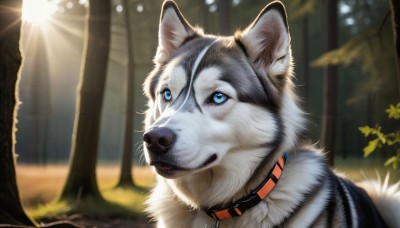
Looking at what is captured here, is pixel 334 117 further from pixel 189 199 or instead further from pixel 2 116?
pixel 189 199

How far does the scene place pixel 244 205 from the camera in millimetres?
3461

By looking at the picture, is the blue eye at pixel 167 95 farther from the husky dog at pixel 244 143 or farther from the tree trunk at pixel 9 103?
the tree trunk at pixel 9 103

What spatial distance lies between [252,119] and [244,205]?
0.63m

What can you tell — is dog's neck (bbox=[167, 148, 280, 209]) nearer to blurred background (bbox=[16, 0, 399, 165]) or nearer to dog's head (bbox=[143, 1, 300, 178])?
dog's head (bbox=[143, 1, 300, 178])

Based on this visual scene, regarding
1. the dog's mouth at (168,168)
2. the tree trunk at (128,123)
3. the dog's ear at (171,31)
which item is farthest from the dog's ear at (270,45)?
the tree trunk at (128,123)

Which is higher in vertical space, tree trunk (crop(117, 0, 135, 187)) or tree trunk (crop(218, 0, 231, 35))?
tree trunk (crop(218, 0, 231, 35))

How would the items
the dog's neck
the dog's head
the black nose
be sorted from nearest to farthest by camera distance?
the black nose, the dog's head, the dog's neck

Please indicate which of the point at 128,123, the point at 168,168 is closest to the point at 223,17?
the point at 128,123

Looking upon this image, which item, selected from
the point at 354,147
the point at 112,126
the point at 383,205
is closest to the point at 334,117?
the point at 383,205

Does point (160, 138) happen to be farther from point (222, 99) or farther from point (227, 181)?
point (227, 181)

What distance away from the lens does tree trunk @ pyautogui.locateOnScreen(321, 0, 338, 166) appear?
499 inches

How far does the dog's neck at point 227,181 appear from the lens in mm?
3441

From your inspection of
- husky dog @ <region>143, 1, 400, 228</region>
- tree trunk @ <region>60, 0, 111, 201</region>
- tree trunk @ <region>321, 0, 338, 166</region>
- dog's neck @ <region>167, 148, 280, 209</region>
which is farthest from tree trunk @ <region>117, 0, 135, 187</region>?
dog's neck @ <region>167, 148, 280, 209</region>

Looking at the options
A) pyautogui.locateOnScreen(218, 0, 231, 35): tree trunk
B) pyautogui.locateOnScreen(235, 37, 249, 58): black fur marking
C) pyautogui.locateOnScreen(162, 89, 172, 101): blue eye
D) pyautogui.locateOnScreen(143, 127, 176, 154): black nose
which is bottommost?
pyautogui.locateOnScreen(143, 127, 176, 154): black nose
